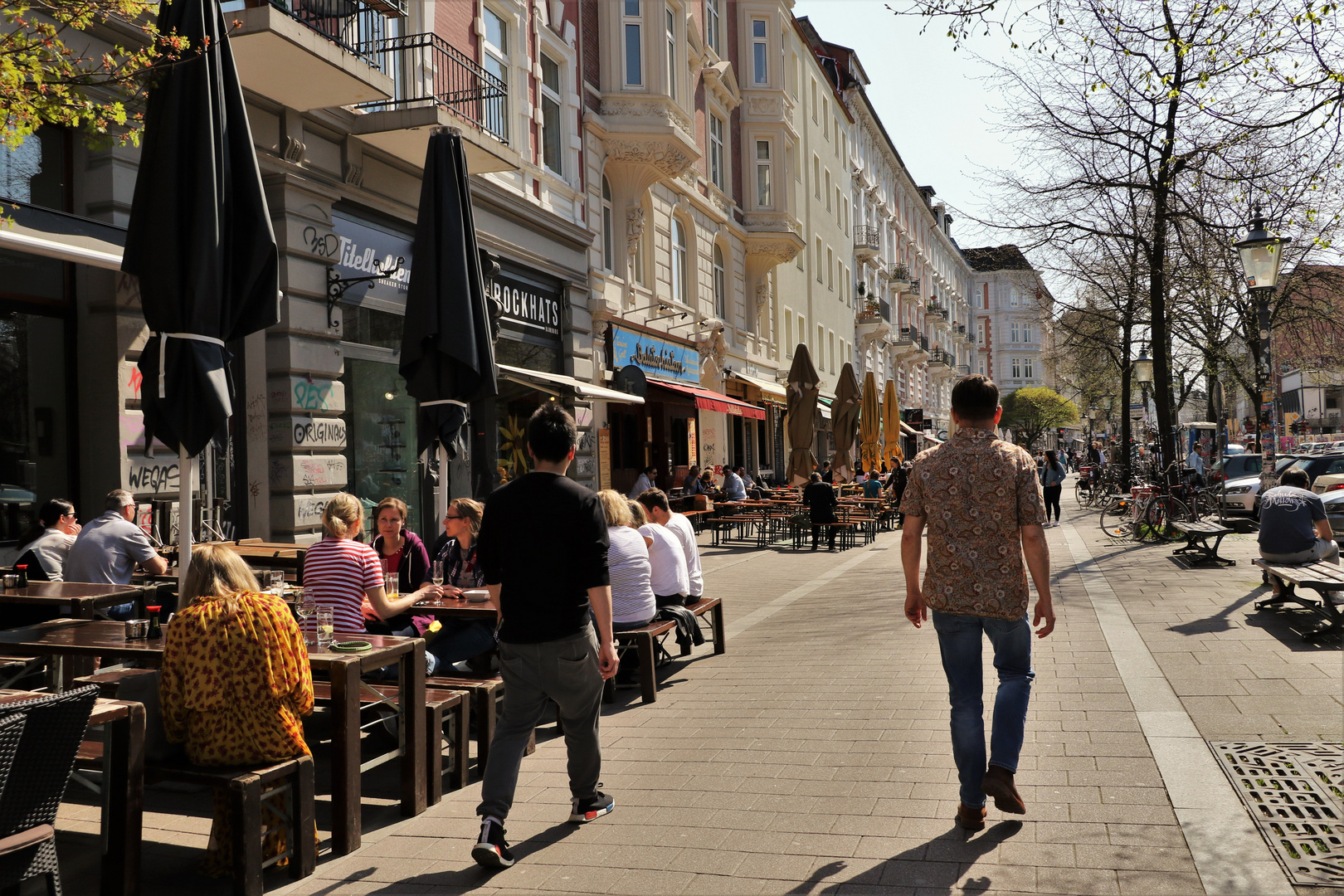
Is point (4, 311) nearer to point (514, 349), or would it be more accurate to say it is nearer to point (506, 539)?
point (506, 539)

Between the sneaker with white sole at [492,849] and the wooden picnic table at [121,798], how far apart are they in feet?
4.02

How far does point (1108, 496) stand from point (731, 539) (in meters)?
13.2

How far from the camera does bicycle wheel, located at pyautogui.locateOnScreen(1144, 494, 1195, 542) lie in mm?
17547

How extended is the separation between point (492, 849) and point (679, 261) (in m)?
22.6

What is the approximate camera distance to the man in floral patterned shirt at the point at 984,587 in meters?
4.37

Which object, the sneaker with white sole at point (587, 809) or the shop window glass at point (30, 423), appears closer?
the sneaker with white sole at point (587, 809)

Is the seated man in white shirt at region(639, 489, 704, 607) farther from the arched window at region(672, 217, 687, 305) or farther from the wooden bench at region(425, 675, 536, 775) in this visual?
the arched window at region(672, 217, 687, 305)

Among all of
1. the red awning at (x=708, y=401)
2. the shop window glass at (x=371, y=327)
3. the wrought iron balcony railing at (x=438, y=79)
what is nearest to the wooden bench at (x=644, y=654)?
the shop window glass at (x=371, y=327)

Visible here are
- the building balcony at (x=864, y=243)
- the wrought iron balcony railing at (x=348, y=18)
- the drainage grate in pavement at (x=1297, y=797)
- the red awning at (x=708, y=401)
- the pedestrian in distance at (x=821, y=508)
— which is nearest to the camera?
the drainage grate in pavement at (x=1297, y=797)

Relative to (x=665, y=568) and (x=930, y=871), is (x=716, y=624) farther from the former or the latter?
(x=930, y=871)

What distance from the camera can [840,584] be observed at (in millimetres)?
13391

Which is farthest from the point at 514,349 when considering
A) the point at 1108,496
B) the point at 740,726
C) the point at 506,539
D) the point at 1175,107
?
the point at 1108,496

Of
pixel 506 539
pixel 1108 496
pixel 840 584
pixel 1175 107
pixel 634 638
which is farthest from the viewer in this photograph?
pixel 1108 496

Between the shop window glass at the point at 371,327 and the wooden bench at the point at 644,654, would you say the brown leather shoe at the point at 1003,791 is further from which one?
the shop window glass at the point at 371,327
